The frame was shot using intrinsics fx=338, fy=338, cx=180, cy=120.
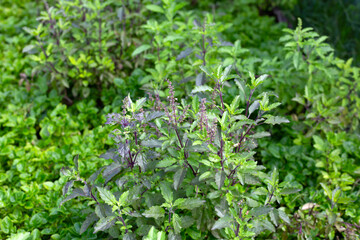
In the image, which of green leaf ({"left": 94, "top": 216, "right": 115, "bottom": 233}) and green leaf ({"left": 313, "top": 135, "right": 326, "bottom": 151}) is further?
green leaf ({"left": 313, "top": 135, "right": 326, "bottom": 151})

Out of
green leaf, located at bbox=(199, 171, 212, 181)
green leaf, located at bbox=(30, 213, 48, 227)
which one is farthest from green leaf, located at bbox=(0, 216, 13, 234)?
green leaf, located at bbox=(199, 171, 212, 181)

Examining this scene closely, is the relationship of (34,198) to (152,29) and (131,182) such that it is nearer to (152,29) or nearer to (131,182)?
(131,182)

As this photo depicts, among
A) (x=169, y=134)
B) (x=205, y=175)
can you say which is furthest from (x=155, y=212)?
(x=169, y=134)

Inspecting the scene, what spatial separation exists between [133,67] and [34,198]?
5.85 feet

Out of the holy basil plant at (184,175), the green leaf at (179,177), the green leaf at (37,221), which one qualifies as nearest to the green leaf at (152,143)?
the holy basil plant at (184,175)

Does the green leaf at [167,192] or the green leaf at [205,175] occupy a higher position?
the green leaf at [205,175]

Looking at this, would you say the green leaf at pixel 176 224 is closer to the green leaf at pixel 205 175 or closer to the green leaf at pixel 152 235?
the green leaf at pixel 152 235

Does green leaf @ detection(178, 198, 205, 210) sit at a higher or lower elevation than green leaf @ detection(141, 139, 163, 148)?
lower

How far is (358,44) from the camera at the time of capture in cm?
446

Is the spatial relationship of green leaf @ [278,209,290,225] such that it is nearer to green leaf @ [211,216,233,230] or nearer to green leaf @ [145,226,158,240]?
green leaf @ [211,216,233,230]

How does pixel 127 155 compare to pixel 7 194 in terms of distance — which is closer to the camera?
pixel 127 155

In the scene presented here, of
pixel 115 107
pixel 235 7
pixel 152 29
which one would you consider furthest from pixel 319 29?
pixel 115 107

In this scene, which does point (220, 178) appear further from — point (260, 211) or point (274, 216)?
point (274, 216)

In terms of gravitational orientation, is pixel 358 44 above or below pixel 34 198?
above
